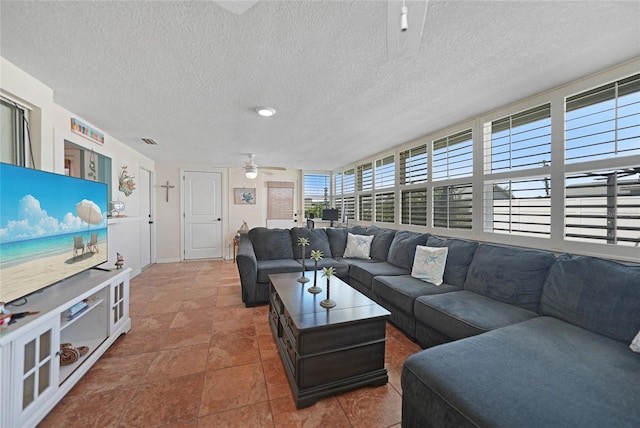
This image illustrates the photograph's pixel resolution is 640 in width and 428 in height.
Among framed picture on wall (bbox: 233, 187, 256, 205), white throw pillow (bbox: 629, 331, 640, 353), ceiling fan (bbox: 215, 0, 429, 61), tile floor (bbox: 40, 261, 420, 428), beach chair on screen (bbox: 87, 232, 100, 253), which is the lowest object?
tile floor (bbox: 40, 261, 420, 428)

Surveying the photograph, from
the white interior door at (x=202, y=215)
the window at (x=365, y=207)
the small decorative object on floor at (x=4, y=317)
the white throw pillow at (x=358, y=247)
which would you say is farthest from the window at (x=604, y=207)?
the white interior door at (x=202, y=215)

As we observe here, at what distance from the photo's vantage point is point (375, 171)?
179 inches

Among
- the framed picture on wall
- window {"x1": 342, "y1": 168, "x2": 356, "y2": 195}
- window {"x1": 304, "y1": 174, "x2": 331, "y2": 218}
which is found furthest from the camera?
window {"x1": 304, "y1": 174, "x2": 331, "y2": 218}

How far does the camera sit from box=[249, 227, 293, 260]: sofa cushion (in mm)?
3643

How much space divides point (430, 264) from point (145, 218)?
5.07 metres

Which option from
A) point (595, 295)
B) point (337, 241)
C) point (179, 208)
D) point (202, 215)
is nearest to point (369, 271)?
point (337, 241)

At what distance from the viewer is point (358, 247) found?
3750mm

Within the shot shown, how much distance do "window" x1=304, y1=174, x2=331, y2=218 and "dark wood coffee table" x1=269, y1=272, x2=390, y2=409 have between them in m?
4.55

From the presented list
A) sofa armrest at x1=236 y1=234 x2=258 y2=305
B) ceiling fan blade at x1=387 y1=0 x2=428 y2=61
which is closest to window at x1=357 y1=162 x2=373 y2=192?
sofa armrest at x1=236 y1=234 x2=258 y2=305

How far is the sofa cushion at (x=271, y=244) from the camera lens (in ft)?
12.0

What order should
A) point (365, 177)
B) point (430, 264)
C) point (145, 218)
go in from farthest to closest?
1. point (365, 177)
2. point (145, 218)
3. point (430, 264)

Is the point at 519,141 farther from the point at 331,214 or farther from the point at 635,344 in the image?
the point at 331,214

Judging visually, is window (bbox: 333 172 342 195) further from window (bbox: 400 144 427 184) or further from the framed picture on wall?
window (bbox: 400 144 427 184)

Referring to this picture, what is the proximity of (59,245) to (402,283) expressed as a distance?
9.36 ft
